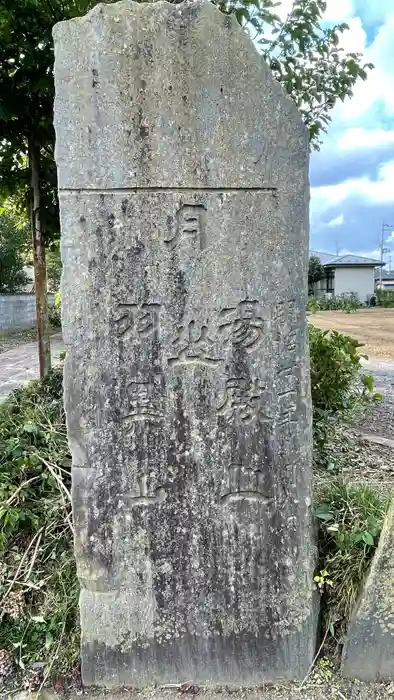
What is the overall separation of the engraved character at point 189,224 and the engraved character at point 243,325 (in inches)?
12.2

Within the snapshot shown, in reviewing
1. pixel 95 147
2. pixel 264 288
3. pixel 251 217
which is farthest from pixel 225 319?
pixel 95 147

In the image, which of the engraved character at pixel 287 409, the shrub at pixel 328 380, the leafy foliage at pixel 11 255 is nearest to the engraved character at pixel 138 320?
the engraved character at pixel 287 409

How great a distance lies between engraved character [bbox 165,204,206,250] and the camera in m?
1.91

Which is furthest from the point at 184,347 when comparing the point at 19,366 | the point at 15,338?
the point at 15,338

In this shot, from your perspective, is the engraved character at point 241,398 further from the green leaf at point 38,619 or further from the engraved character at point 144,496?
the green leaf at point 38,619

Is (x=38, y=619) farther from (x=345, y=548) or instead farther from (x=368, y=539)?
(x=368, y=539)

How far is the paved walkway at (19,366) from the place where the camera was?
6371 mm

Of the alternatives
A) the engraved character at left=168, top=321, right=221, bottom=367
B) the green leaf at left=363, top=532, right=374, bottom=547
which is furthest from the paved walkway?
the green leaf at left=363, top=532, right=374, bottom=547

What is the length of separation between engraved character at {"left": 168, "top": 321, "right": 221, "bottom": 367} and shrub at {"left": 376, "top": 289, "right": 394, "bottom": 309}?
38349mm

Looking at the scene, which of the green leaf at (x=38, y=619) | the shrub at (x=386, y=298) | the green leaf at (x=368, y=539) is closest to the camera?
the green leaf at (x=368, y=539)

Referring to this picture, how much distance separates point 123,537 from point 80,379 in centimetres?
69

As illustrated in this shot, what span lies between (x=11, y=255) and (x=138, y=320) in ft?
56.0

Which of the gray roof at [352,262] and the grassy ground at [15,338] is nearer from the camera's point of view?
the grassy ground at [15,338]

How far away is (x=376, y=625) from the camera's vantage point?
83.6 inches
